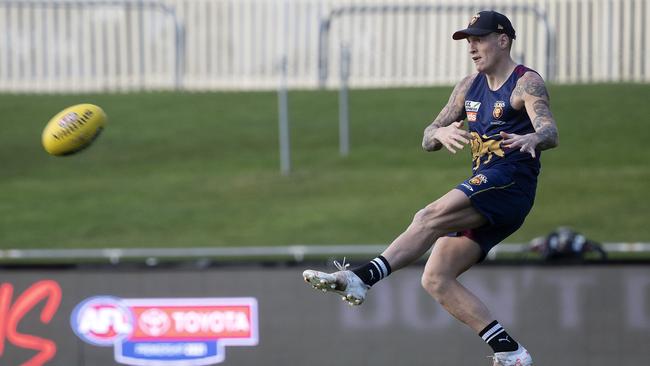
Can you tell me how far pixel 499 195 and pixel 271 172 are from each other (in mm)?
11946

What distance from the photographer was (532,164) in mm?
7434

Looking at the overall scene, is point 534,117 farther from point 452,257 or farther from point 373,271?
point 373,271

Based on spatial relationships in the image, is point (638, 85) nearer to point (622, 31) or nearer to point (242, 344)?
point (622, 31)

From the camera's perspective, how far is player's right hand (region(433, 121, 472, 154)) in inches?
276

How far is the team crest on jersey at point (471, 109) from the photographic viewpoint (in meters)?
7.44

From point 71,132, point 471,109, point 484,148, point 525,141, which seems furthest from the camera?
point 71,132

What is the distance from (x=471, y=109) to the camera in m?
7.49

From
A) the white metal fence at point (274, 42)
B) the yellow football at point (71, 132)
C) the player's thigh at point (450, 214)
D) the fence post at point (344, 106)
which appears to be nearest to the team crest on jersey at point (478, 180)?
the player's thigh at point (450, 214)

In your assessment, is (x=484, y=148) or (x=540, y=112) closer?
(x=540, y=112)

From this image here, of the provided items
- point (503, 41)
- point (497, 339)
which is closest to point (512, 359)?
point (497, 339)

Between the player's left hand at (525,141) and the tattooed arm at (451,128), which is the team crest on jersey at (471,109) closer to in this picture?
the tattooed arm at (451,128)

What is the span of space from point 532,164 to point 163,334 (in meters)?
4.95

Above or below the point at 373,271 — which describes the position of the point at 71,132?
above

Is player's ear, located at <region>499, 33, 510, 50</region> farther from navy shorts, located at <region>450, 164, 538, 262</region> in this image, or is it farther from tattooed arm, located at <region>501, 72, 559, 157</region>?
navy shorts, located at <region>450, 164, 538, 262</region>
